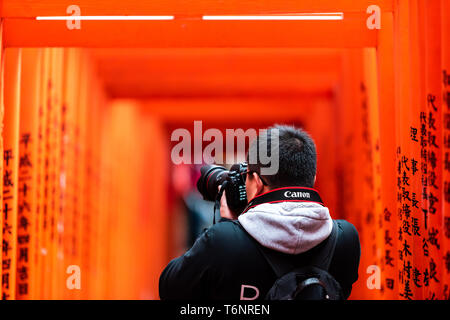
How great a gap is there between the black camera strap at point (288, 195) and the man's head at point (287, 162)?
0.04 meters

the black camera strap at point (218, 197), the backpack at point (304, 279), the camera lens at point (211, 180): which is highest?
the camera lens at point (211, 180)

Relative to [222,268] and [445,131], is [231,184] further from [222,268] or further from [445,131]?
[445,131]

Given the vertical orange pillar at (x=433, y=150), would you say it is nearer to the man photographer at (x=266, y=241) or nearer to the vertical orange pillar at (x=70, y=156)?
the man photographer at (x=266, y=241)

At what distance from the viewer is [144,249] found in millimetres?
13328

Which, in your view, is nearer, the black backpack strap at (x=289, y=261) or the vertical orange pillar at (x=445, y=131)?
the black backpack strap at (x=289, y=261)

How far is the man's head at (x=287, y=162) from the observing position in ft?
10.7

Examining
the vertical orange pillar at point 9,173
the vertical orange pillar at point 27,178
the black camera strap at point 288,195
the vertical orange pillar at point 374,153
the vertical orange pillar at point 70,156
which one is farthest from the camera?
the vertical orange pillar at point 70,156

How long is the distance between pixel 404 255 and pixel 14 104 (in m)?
3.14

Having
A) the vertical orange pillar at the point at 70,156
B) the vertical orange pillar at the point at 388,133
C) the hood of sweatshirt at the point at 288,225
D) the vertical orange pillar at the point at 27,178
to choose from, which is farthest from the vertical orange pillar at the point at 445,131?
the vertical orange pillar at the point at 70,156

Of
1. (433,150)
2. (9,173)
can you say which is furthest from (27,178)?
(433,150)

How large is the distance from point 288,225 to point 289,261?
0.69 feet

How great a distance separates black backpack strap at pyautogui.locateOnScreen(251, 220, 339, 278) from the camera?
125 inches
